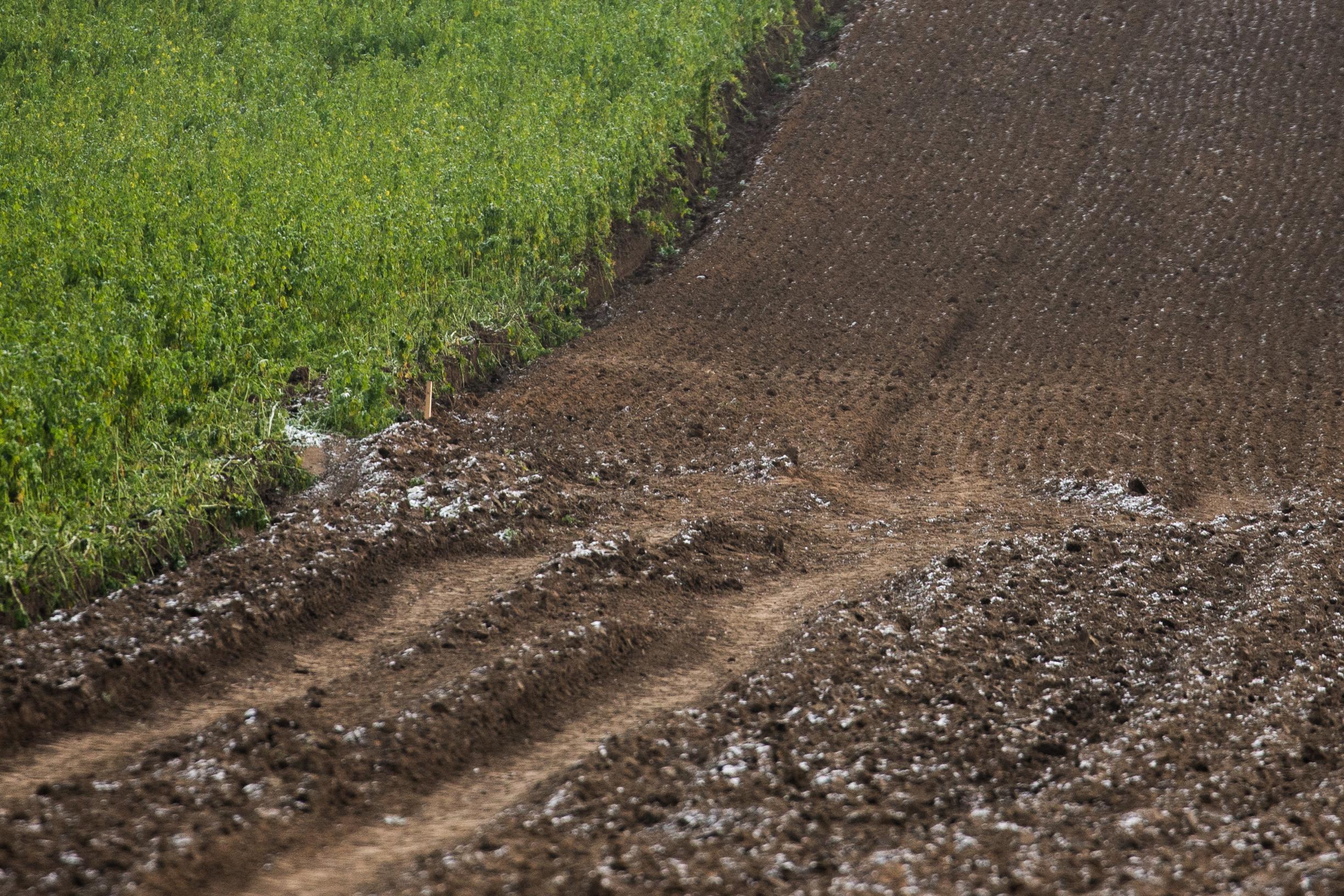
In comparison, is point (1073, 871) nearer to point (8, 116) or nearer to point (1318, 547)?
point (1318, 547)

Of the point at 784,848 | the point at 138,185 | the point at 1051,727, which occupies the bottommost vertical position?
the point at 1051,727

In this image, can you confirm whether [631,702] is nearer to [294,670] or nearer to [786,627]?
[786,627]

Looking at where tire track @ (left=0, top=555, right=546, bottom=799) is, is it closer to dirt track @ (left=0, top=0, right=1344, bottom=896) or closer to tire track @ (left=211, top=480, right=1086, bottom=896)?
dirt track @ (left=0, top=0, right=1344, bottom=896)

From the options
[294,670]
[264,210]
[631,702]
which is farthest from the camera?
[264,210]

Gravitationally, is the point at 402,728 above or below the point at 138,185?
below

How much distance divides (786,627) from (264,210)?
7558mm

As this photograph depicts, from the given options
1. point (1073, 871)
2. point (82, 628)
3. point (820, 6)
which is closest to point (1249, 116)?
point (820, 6)

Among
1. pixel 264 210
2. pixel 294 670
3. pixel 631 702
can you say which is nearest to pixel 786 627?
pixel 631 702

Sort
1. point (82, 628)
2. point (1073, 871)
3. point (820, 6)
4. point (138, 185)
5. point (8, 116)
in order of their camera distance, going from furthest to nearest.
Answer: point (820, 6) < point (8, 116) < point (138, 185) < point (82, 628) < point (1073, 871)

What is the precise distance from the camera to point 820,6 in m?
20.6

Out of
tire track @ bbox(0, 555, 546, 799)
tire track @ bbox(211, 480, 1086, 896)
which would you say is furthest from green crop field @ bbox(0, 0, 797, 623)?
tire track @ bbox(211, 480, 1086, 896)

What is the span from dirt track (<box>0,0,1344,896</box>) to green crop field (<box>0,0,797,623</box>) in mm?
663

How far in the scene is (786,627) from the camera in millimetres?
6047

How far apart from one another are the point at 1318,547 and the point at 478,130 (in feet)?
36.7
